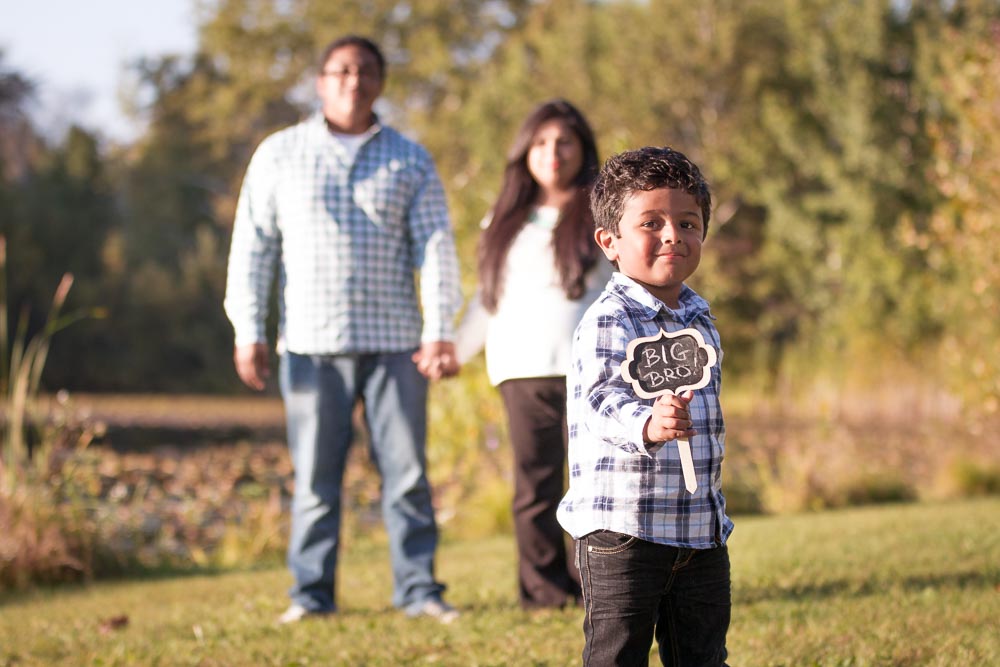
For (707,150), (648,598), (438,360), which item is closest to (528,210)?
(438,360)

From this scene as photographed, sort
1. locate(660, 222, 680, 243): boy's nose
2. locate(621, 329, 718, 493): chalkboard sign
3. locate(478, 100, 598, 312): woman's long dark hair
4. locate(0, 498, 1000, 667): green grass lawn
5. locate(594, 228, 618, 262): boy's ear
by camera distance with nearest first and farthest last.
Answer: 1. locate(621, 329, 718, 493): chalkboard sign
2. locate(660, 222, 680, 243): boy's nose
3. locate(594, 228, 618, 262): boy's ear
4. locate(0, 498, 1000, 667): green grass lawn
5. locate(478, 100, 598, 312): woman's long dark hair

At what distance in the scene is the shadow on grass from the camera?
4.50 metres

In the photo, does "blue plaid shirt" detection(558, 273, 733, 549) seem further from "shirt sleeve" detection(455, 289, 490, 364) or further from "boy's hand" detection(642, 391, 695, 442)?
"shirt sleeve" detection(455, 289, 490, 364)

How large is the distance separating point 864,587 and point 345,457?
81.9 inches

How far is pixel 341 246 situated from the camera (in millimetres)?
4367

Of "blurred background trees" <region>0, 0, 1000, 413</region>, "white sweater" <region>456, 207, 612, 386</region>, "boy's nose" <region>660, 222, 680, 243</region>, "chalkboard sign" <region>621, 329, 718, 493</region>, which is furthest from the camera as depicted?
"blurred background trees" <region>0, 0, 1000, 413</region>

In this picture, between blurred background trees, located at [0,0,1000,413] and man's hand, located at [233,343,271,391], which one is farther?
blurred background trees, located at [0,0,1000,413]

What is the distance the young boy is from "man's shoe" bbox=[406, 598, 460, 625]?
1717mm

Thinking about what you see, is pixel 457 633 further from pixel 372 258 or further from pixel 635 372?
pixel 635 372

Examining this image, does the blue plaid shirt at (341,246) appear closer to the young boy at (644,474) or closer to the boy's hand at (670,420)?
the young boy at (644,474)

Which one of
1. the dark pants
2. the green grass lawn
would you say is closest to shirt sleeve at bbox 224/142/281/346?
the dark pants

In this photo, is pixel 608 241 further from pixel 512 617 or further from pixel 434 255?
pixel 512 617

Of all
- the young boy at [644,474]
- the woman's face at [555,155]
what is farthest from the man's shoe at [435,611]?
the young boy at [644,474]

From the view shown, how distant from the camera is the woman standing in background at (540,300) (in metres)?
4.25
